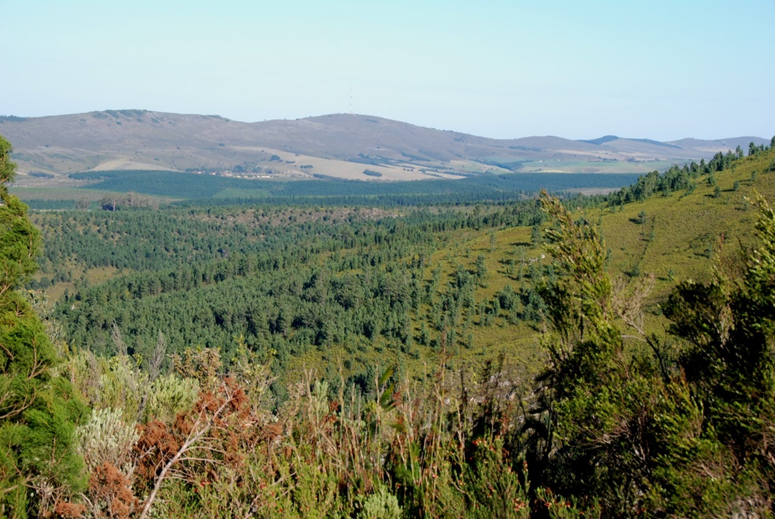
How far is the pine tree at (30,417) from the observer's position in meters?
8.25

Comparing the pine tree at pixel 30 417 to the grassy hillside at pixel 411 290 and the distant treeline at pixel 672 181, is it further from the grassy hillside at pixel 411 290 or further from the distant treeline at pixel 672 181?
the distant treeline at pixel 672 181

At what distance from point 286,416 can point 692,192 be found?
107753 mm

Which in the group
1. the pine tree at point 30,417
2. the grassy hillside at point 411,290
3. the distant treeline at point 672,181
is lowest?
the grassy hillside at point 411,290

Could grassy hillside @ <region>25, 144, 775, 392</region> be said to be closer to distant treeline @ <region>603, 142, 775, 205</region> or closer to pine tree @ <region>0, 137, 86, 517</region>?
distant treeline @ <region>603, 142, 775, 205</region>

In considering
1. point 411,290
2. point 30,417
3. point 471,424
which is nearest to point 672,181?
point 411,290

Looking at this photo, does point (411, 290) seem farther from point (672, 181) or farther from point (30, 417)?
point (30, 417)

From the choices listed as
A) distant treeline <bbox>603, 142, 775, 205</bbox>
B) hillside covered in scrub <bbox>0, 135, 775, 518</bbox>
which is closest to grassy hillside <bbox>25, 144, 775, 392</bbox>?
distant treeline <bbox>603, 142, 775, 205</bbox>

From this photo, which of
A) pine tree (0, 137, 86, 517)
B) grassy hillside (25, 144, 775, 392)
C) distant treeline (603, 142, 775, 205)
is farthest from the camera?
distant treeline (603, 142, 775, 205)

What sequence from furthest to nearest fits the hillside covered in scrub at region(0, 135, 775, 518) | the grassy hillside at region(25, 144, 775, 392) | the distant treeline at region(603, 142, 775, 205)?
1. the distant treeline at region(603, 142, 775, 205)
2. the grassy hillside at region(25, 144, 775, 392)
3. the hillside covered in scrub at region(0, 135, 775, 518)

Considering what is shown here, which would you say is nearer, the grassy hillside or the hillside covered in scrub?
the hillside covered in scrub

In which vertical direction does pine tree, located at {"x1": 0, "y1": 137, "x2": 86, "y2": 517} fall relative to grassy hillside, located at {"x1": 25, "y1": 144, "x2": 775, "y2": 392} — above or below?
above

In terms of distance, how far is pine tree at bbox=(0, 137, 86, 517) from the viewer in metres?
8.25

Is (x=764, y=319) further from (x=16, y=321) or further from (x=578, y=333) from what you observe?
(x=16, y=321)

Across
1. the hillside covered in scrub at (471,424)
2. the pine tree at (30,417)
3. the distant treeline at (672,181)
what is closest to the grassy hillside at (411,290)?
the distant treeline at (672,181)
